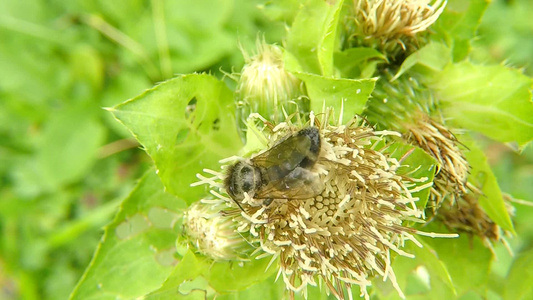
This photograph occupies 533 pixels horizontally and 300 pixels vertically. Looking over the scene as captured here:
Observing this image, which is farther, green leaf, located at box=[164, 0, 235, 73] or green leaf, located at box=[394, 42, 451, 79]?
green leaf, located at box=[164, 0, 235, 73]

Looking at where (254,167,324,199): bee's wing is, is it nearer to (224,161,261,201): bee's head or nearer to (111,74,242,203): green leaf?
(224,161,261,201): bee's head

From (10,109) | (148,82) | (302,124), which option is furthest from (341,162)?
(10,109)

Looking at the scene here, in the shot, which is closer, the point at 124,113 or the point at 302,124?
the point at 124,113

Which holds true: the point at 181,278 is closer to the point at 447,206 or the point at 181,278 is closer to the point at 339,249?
the point at 339,249

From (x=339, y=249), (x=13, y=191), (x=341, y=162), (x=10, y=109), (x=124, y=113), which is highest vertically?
(x=124, y=113)

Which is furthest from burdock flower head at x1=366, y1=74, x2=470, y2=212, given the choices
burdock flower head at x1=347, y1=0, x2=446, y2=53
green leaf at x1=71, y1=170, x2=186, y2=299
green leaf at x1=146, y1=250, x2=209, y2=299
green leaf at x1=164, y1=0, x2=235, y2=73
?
green leaf at x1=164, y1=0, x2=235, y2=73

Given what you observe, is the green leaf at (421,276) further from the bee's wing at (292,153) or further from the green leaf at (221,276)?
the bee's wing at (292,153)

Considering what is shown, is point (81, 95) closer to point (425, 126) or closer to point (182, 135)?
point (182, 135)
